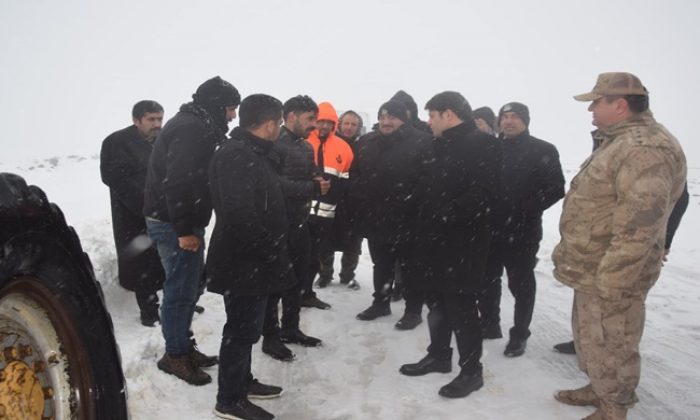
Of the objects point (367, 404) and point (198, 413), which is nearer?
point (198, 413)

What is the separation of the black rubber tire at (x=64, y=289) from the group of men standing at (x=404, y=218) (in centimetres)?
143

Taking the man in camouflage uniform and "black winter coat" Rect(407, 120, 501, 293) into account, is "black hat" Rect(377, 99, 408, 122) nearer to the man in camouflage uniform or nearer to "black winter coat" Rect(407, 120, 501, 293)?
"black winter coat" Rect(407, 120, 501, 293)

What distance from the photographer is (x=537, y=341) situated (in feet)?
15.5

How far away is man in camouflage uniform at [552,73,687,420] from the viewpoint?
111 inches

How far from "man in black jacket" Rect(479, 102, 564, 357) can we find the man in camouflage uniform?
104 centimetres

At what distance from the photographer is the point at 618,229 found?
2861 millimetres

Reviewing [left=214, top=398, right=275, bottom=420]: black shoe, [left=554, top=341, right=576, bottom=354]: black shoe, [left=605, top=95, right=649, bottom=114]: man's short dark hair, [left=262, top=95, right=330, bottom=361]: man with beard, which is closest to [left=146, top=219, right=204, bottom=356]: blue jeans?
[left=214, top=398, right=275, bottom=420]: black shoe

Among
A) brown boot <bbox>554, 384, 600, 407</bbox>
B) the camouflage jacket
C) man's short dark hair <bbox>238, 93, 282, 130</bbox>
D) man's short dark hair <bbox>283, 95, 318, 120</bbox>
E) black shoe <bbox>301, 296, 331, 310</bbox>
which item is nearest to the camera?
the camouflage jacket

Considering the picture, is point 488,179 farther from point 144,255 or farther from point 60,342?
point 144,255

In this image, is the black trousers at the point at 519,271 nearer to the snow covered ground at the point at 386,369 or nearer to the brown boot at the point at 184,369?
the snow covered ground at the point at 386,369

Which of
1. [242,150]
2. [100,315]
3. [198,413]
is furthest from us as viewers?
[198,413]

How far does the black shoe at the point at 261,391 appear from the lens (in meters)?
3.54

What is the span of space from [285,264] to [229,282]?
0.41 meters

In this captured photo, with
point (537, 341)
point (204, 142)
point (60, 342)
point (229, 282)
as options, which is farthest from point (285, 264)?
point (537, 341)
